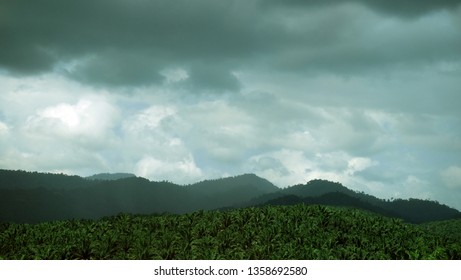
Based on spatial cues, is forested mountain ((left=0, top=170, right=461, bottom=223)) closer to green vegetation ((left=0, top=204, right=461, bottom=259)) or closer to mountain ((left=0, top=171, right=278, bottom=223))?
mountain ((left=0, top=171, right=278, bottom=223))

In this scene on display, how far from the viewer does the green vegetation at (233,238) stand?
918 inches

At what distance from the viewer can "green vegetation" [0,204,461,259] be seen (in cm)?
2333

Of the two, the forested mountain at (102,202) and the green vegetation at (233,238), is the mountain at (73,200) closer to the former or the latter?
the forested mountain at (102,202)

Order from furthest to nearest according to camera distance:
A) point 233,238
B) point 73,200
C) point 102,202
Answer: point 102,202 < point 73,200 < point 233,238

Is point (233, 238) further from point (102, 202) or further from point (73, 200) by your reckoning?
point (102, 202)

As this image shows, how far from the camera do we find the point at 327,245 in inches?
993

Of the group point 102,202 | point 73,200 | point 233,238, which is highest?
point 73,200

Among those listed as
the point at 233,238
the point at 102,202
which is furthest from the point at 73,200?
the point at 233,238

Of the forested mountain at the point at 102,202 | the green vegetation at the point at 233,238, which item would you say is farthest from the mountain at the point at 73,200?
the green vegetation at the point at 233,238

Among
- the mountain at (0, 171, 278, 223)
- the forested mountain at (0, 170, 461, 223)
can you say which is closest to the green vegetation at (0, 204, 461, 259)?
the forested mountain at (0, 170, 461, 223)

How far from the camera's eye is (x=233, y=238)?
25609mm

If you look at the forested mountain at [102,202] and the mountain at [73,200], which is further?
the mountain at [73,200]
